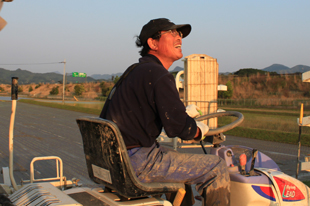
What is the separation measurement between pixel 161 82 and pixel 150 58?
0.43m

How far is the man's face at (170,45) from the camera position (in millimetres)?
2703

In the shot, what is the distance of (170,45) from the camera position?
2713mm

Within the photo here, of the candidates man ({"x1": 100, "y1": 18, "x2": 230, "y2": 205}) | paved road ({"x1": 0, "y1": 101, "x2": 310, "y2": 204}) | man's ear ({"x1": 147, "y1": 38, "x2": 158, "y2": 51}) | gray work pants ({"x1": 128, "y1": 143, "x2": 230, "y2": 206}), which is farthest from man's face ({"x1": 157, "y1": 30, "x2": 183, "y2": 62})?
paved road ({"x1": 0, "y1": 101, "x2": 310, "y2": 204})

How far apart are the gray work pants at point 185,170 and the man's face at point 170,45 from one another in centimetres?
81

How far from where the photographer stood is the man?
7.52 ft

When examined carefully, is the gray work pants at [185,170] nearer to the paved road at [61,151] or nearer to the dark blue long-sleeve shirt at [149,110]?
the dark blue long-sleeve shirt at [149,110]

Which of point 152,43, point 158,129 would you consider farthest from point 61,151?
point 158,129

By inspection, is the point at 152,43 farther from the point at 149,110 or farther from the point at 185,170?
the point at 185,170

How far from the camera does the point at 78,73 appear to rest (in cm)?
8181

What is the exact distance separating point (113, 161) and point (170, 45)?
1.12 m

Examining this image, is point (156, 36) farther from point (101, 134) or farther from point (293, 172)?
point (293, 172)

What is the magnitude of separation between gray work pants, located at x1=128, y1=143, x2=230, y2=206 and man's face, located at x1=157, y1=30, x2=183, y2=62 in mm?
810

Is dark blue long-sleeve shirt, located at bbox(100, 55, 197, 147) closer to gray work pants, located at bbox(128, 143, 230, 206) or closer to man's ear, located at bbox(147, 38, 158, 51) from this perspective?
gray work pants, located at bbox(128, 143, 230, 206)

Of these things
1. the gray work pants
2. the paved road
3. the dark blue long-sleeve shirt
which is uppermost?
the dark blue long-sleeve shirt
